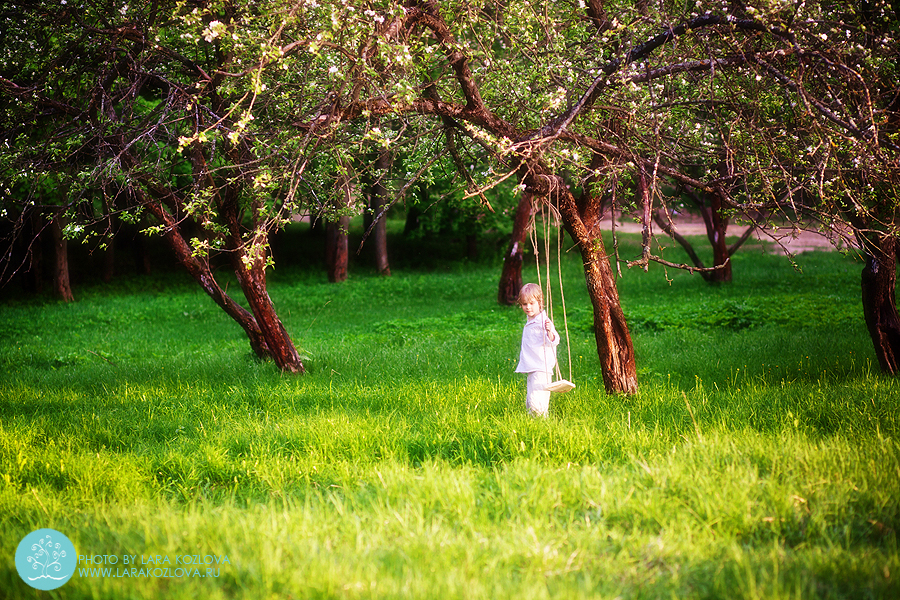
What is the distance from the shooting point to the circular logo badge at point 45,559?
133 inches

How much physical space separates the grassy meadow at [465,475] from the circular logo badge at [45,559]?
72 millimetres

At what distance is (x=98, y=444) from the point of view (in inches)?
237

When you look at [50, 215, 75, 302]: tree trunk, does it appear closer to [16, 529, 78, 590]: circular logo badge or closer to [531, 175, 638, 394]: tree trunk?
[16, 529, 78, 590]: circular logo badge

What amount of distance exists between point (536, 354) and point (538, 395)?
0.43 meters

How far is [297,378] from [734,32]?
6.75 m

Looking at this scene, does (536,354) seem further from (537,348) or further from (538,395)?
(538,395)

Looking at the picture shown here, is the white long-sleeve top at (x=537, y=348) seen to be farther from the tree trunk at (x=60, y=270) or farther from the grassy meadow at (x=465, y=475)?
the tree trunk at (x=60, y=270)

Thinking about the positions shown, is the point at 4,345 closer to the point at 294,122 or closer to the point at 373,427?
the point at 294,122

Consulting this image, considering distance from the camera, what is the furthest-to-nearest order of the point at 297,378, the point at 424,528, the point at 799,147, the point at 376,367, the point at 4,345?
the point at 4,345 → the point at 376,367 → the point at 297,378 → the point at 799,147 → the point at 424,528

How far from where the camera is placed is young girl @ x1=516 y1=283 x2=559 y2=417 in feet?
20.3

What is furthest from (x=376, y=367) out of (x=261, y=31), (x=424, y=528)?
(x=424, y=528)

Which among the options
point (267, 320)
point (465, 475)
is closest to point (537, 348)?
point (465, 475)

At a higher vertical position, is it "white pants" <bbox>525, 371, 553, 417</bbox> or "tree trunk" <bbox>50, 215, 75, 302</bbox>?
"tree trunk" <bbox>50, 215, 75, 302</bbox>

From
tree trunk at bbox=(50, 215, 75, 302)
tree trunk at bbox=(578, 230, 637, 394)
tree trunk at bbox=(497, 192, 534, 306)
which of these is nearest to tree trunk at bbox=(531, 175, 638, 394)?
tree trunk at bbox=(578, 230, 637, 394)
